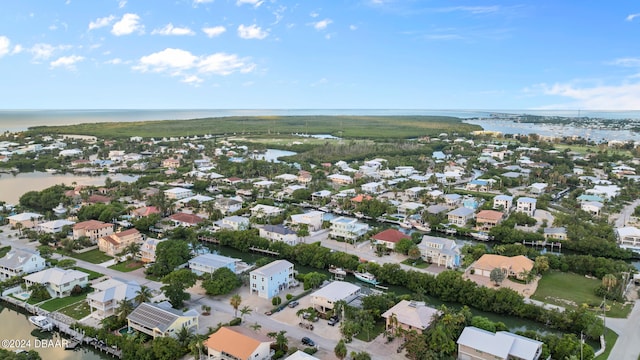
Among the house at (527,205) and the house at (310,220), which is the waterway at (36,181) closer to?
the house at (310,220)

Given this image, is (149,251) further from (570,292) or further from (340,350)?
(570,292)

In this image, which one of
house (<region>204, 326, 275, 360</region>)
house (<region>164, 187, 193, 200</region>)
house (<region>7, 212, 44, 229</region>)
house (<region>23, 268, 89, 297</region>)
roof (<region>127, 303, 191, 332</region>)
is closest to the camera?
house (<region>204, 326, 275, 360</region>)

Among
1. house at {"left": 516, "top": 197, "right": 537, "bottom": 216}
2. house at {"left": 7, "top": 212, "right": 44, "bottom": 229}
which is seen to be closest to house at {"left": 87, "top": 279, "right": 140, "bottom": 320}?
house at {"left": 7, "top": 212, "right": 44, "bottom": 229}

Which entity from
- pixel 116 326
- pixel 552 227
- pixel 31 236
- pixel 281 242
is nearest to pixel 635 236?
pixel 552 227

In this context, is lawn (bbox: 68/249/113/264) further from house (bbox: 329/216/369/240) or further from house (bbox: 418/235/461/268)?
house (bbox: 418/235/461/268)

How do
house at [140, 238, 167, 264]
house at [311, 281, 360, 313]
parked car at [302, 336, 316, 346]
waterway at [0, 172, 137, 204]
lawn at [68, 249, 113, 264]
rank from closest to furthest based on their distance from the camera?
parked car at [302, 336, 316, 346] < house at [311, 281, 360, 313] < house at [140, 238, 167, 264] < lawn at [68, 249, 113, 264] < waterway at [0, 172, 137, 204]

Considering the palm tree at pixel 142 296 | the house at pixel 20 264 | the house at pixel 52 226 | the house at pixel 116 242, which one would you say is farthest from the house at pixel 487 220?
the house at pixel 52 226

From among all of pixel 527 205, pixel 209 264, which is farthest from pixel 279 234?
pixel 527 205
